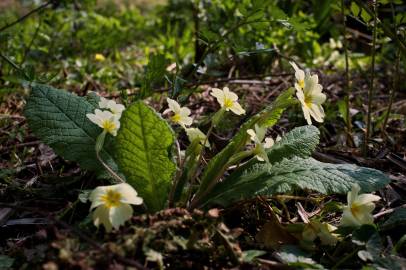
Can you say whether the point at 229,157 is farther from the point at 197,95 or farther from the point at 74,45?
the point at 74,45

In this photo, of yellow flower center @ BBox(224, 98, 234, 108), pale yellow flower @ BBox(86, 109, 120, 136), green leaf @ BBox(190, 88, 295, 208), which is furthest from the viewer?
yellow flower center @ BBox(224, 98, 234, 108)

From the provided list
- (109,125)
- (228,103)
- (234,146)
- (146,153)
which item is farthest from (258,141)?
(109,125)

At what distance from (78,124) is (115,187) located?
54 centimetres

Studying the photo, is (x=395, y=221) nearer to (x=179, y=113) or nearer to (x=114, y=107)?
(x=179, y=113)

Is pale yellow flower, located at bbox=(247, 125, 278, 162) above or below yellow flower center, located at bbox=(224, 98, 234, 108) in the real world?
below

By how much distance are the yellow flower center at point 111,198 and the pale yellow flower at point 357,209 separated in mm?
691

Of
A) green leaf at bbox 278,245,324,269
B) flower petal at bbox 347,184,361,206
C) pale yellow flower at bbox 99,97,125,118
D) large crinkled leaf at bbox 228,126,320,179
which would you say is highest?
pale yellow flower at bbox 99,97,125,118

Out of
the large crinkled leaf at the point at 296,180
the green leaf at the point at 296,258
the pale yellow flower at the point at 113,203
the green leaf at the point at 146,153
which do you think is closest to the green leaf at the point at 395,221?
the large crinkled leaf at the point at 296,180

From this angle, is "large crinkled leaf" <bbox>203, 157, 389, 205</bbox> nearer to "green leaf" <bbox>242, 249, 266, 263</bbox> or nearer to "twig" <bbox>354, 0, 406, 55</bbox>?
"green leaf" <bbox>242, 249, 266, 263</bbox>

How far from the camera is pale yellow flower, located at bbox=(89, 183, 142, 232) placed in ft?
4.36

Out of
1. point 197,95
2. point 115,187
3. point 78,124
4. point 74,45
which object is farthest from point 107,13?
point 115,187

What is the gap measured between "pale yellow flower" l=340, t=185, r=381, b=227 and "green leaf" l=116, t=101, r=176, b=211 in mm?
557

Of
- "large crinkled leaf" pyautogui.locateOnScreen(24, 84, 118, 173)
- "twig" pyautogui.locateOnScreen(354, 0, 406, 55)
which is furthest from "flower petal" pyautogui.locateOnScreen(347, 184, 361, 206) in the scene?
"large crinkled leaf" pyautogui.locateOnScreen(24, 84, 118, 173)

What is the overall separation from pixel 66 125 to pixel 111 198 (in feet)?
1.79
